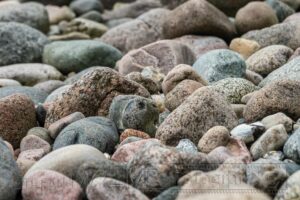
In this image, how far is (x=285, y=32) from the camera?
922 cm

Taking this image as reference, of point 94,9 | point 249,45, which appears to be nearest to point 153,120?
point 249,45

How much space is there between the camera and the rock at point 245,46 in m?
9.41

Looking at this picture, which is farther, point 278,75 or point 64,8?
point 64,8

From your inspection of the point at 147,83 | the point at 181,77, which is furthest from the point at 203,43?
the point at 181,77

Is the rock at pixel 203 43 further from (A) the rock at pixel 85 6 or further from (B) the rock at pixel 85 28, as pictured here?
(A) the rock at pixel 85 6

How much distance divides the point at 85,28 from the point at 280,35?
18.1 ft

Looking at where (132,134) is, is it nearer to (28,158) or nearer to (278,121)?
(28,158)

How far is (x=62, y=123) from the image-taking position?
6.13 meters

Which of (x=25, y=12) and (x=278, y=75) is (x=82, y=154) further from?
(x=25, y=12)

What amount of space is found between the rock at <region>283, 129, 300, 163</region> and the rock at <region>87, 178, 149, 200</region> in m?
1.25

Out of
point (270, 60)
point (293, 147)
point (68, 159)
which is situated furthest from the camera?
point (270, 60)

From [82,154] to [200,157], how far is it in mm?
858

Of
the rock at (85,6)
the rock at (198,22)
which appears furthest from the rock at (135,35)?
the rock at (85,6)

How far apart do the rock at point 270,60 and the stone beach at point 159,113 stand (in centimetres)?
2
